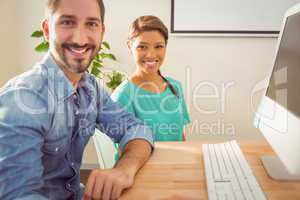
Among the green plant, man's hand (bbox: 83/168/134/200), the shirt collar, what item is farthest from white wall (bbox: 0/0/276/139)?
man's hand (bbox: 83/168/134/200)

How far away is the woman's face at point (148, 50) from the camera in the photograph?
1682 mm

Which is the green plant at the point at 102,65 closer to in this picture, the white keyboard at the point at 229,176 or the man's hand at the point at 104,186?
the white keyboard at the point at 229,176

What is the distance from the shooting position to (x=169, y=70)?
302 cm

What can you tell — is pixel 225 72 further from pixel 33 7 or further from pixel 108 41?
pixel 33 7

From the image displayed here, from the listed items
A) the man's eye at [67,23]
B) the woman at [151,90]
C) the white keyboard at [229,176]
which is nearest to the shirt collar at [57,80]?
the man's eye at [67,23]

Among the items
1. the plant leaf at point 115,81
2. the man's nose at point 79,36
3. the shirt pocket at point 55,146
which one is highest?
the man's nose at point 79,36

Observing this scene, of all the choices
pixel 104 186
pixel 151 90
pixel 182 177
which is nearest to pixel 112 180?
pixel 104 186

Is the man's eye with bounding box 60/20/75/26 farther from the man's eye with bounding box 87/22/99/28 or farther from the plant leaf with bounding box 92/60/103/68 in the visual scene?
the plant leaf with bounding box 92/60/103/68

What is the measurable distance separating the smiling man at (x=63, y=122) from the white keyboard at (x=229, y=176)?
20cm

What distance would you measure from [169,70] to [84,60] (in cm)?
195

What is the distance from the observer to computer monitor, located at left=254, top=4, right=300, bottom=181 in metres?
0.81

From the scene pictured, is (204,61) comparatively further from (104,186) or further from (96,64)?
(104,186)

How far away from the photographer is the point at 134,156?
3.37 ft

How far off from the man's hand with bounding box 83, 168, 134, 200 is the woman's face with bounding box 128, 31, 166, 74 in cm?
92
